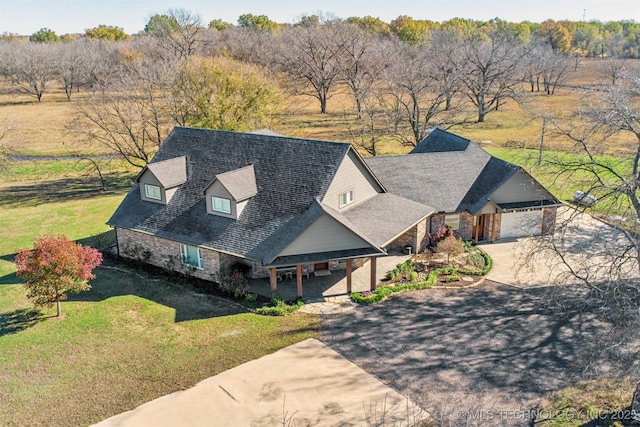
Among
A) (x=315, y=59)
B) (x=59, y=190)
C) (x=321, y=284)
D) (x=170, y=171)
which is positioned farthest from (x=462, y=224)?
(x=315, y=59)

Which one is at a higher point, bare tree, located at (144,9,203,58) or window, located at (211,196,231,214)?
bare tree, located at (144,9,203,58)

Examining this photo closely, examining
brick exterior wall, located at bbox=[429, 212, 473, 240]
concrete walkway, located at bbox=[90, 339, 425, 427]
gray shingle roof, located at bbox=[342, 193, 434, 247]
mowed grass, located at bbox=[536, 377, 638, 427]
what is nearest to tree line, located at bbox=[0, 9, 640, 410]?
mowed grass, located at bbox=[536, 377, 638, 427]

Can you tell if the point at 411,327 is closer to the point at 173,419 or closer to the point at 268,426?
the point at 268,426

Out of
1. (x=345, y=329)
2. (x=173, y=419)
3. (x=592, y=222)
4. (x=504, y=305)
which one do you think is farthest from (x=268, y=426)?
(x=592, y=222)

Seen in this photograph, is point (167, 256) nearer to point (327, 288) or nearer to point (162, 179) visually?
point (162, 179)

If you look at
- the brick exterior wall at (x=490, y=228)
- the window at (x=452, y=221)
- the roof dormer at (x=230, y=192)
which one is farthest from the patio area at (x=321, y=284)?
the brick exterior wall at (x=490, y=228)

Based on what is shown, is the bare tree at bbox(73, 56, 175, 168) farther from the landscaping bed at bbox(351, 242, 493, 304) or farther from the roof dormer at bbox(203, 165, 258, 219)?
the landscaping bed at bbox(351, 242, 493, 304)
